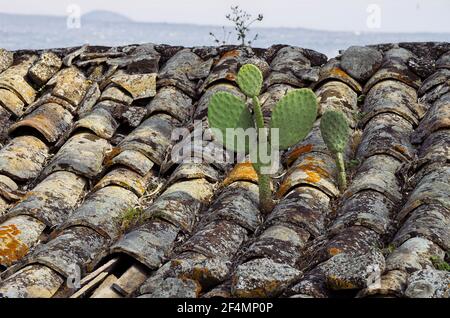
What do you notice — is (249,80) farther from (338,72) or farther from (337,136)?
(338,72)

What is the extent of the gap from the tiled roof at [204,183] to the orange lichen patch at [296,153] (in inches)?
0.7

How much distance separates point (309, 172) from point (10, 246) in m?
2.16

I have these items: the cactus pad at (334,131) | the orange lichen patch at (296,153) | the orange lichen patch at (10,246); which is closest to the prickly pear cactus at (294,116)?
the cactus pad at (334,131)

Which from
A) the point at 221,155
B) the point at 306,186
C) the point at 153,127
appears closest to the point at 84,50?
the point at 153,127

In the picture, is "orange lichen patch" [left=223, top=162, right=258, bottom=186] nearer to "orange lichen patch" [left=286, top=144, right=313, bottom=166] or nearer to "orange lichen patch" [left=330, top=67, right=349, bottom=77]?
"orange lichen patch" [left=286, top=144, right=313, bottom=166]

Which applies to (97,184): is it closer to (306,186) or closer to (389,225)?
(306,186)

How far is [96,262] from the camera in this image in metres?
6.78

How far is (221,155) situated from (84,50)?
2.66 m

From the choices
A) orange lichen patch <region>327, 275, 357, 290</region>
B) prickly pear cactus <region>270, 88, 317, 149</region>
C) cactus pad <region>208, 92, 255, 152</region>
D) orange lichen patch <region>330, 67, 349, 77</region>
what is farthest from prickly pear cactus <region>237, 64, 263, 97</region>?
orange lichen patch <region>327, 275, 357, 290</region>

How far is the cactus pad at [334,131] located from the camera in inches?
305

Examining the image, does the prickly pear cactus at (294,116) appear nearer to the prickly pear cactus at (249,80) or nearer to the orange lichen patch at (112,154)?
the prickly pear cactus at (249,80)

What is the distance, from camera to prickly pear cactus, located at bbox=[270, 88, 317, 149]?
7.86 meters

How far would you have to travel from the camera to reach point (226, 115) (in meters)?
7.86
